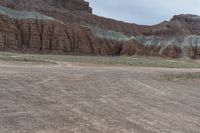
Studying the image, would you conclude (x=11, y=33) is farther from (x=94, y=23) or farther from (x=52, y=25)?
(x=94, y=23)

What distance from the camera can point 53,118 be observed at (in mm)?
9469

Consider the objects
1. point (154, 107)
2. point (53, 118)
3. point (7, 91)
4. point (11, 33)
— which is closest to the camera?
point (53, 118)

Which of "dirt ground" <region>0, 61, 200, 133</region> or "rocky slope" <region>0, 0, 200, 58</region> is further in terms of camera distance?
"rocky slope" <region>0, 0, 200, 58</region>

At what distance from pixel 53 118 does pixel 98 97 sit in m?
4.41

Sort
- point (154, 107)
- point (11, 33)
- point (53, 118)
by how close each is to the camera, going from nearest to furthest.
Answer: point (53, 118)
point (154, 107)
point (11, 33)

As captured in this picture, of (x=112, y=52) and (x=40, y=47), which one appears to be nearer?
(x=40, y=47)

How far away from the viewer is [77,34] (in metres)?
95.2

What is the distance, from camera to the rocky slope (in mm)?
86750

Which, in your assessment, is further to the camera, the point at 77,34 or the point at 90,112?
the point at 77,34

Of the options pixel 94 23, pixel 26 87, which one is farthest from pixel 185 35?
pixel 26 87

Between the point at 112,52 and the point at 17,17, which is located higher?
the point at 17,17

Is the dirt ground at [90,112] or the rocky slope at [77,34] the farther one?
Result: the rocky slope at [77,34]

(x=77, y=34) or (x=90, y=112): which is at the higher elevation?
(x=77, y=34)

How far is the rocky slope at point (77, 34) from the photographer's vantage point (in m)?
86.8
